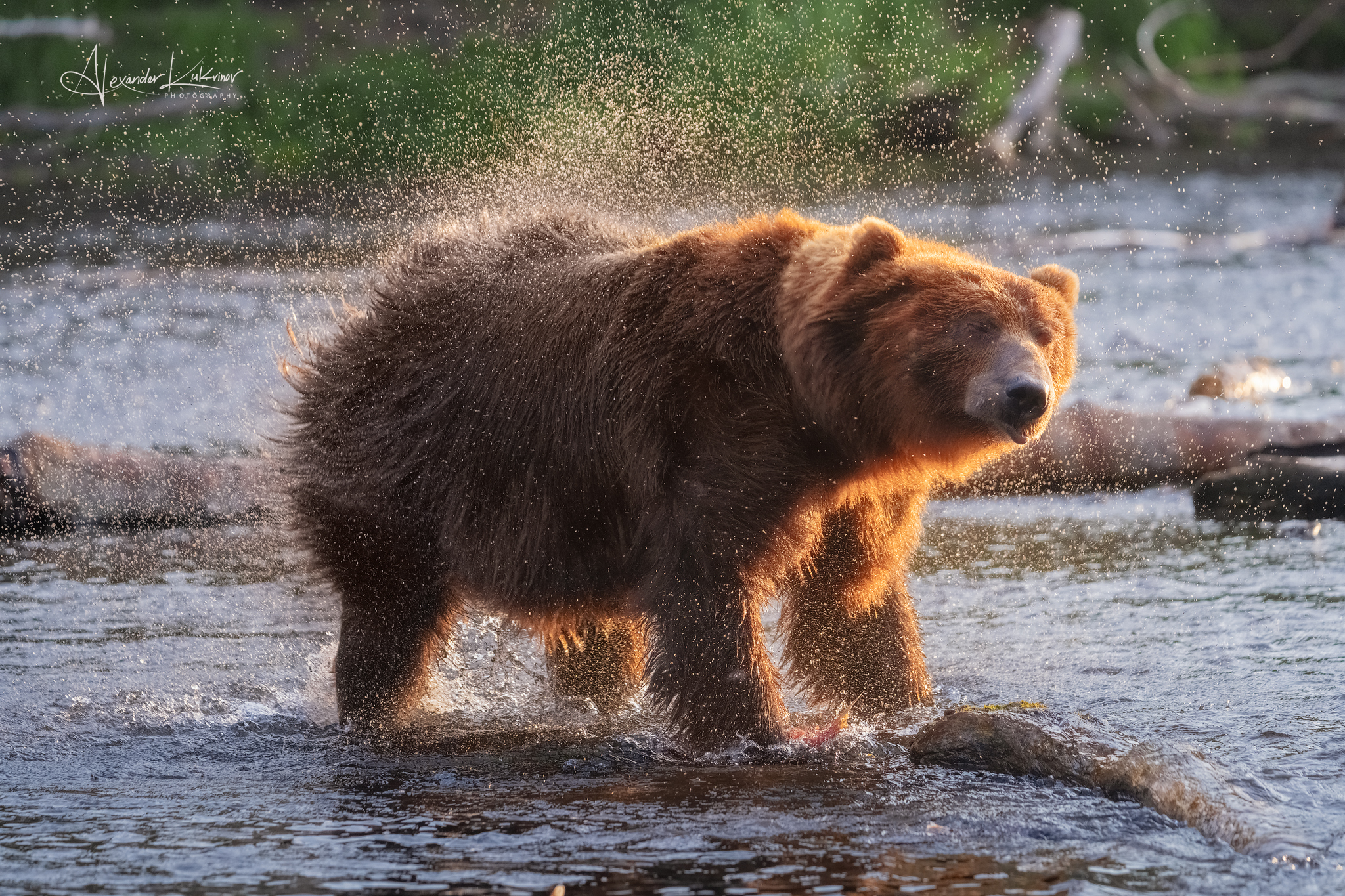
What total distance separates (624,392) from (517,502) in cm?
61

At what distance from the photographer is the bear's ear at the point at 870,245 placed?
4.38m

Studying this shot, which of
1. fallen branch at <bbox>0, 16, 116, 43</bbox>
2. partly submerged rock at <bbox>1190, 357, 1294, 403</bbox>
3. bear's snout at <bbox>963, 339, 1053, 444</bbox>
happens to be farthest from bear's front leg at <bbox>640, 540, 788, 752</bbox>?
fallen branch at <bbox>0, 16, 116, 43</bbox>

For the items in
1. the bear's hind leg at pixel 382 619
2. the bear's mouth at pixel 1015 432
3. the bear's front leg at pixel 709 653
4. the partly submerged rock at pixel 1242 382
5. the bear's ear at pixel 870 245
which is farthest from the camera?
the partly submerged rock at pixel 1242 382

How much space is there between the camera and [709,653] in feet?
14.8

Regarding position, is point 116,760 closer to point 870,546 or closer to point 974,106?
point 870,546

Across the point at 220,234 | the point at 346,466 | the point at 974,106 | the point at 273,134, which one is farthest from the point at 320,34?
the point at 346,466

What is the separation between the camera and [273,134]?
2247cm

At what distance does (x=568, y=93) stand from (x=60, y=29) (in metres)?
8.65

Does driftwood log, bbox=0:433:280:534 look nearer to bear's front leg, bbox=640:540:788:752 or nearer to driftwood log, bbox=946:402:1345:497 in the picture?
bear's front leg, bbox=640:540:788:752

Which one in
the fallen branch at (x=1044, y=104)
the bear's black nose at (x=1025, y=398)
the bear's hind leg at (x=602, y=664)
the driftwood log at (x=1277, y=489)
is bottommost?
the bear's hind leg at (x=602, y=664)

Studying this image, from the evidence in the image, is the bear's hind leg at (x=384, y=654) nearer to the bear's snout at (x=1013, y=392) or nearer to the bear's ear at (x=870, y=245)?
the bear's ear at (x=870, y=245)

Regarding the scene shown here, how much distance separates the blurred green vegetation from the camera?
20922 millimetres

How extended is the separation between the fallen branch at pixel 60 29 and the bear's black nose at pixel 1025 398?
2221cm

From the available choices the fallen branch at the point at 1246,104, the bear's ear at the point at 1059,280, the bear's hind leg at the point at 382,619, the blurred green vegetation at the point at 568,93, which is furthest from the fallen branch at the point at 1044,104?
the bear's hind leg at the point at 382,619
